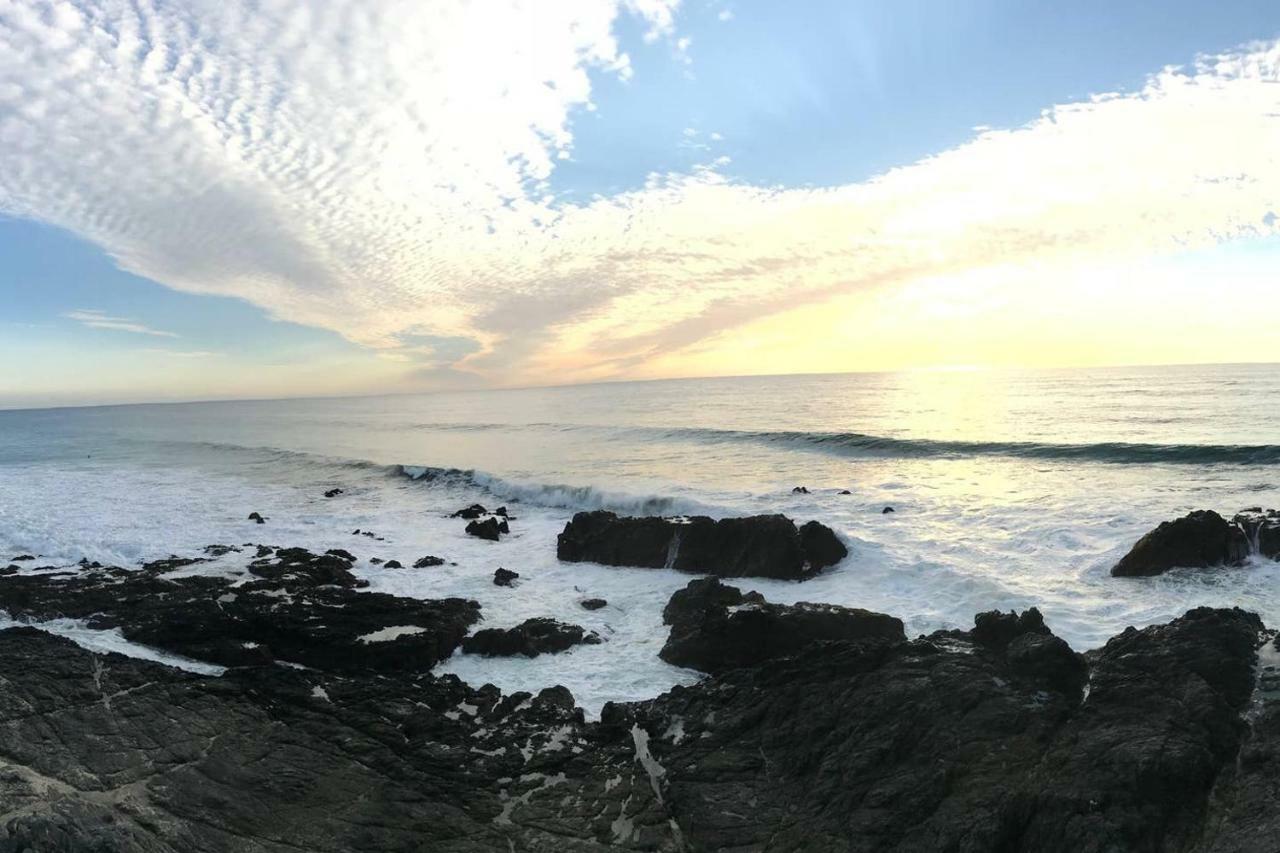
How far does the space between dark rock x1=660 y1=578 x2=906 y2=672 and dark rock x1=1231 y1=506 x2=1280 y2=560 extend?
901cm

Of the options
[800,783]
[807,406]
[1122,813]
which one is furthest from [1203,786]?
[807,406]

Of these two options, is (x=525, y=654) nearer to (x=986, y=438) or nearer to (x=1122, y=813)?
(x=1122, y=813)

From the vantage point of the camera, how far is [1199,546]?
1416 centimetres

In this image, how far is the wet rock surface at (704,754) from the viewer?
6141 millimetres

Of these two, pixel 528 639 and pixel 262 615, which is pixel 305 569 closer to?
pixel 262 615

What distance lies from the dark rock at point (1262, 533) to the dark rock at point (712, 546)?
27.1 ft

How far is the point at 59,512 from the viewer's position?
2636 centimetres

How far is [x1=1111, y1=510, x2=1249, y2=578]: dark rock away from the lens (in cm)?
1410

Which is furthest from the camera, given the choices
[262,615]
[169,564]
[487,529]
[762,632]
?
[487,529]

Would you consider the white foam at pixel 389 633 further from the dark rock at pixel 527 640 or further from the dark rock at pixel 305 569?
the dark rock at pixel 305 569

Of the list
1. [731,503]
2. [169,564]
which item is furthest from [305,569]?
[731,503]

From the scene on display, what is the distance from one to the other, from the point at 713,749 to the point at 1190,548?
12.1 meters

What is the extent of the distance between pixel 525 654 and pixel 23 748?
21.6 feet

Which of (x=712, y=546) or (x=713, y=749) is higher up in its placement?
(x=712, y=546)
